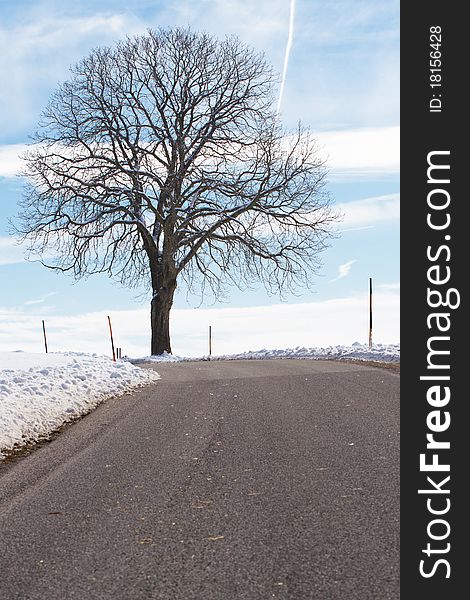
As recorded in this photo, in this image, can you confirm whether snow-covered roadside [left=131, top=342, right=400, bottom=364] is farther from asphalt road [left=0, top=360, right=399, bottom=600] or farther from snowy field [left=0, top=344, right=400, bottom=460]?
asphalt road [left=0, top=360, right=399, bottom=600]

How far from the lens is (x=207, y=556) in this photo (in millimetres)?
4781

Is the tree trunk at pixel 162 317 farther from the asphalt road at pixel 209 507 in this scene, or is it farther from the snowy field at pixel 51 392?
the asphalt road at pixel 209 507

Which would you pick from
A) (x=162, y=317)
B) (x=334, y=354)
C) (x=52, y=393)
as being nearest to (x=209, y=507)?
(x=52, y=393)

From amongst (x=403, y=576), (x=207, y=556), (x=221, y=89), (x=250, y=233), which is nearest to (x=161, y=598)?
(x=207, y=556)

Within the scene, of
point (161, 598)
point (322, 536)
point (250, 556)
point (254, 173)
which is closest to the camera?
point (161, 598)

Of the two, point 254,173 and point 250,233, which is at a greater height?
point 254,173

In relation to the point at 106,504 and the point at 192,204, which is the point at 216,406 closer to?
the point at 106,504

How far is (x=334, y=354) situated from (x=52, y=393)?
42.6ft

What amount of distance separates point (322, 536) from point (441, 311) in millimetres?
1936

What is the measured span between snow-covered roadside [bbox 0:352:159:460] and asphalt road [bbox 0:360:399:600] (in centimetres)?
38

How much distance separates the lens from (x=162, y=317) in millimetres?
29469

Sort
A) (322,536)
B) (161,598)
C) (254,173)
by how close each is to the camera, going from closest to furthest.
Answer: (161,598) < (322,536) < (254,173)

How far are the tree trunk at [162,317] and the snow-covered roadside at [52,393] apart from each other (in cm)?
1303

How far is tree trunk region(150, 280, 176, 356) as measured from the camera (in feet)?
96.3
